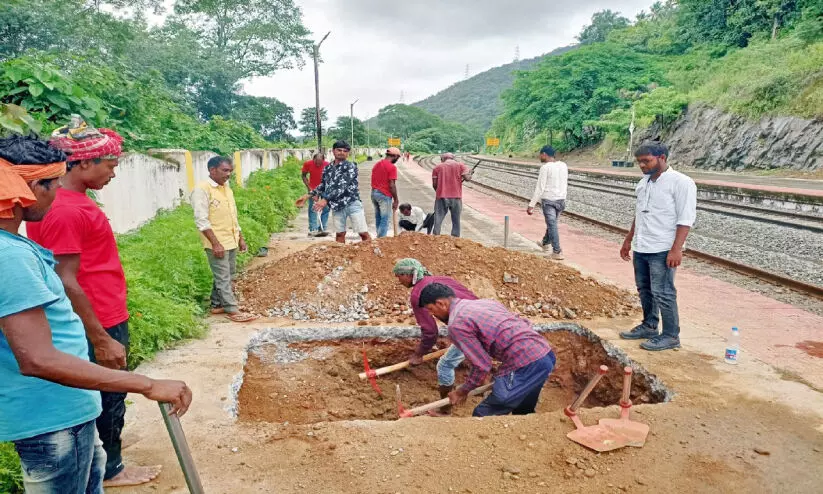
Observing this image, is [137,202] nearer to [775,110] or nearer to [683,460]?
[683,460]

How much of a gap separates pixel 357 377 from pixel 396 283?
1492 millimetres

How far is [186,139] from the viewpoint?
1280 cm

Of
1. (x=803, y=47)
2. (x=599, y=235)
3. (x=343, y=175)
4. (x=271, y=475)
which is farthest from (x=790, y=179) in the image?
(x=271, y=475)

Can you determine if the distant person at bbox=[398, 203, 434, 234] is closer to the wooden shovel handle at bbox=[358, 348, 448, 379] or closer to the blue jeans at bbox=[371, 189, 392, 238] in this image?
the blue jeans at bbox=[371, 189, 392, 238]

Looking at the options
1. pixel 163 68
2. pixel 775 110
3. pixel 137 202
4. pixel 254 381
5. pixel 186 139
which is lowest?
pixel 254 381

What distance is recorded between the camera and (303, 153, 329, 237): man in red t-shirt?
10.4 meters

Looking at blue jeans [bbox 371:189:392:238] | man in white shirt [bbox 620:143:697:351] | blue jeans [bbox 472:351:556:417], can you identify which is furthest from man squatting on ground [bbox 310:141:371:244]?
blue jeans [bbox 472:351:556:417]

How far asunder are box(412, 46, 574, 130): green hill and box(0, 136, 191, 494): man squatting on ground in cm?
14972

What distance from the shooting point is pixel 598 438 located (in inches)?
129

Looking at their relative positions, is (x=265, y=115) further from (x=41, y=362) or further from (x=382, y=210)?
(x=41, y=362)

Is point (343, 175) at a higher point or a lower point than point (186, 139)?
lower

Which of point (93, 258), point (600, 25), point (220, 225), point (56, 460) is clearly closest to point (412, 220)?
point (220, 225)

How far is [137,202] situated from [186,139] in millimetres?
5525

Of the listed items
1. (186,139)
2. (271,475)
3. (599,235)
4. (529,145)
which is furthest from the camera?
(529,145)
